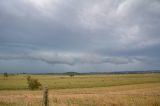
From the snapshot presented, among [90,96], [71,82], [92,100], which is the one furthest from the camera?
[71,82]

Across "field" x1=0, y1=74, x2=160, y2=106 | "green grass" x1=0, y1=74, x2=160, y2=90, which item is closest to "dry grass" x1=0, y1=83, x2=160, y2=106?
"field" x1=0, y1=74, x2=160, y2=106

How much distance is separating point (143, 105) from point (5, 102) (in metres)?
9.85

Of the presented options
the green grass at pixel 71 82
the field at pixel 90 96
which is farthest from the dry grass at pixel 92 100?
the green grass at pixel 71 82

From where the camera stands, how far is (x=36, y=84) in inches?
3167

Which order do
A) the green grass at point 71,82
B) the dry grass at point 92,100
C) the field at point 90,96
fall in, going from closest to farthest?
the dry grass at point 92,100 < the field at point 90,96 < the green grass at point 71,82

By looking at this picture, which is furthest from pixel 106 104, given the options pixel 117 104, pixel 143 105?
pixel 143 105

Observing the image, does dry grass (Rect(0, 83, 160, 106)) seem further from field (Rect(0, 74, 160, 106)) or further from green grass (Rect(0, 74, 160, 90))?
green grass (Rect(0, 74, 160, 90))

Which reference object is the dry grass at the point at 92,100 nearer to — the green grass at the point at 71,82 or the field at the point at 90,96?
the field at the point at 90,96

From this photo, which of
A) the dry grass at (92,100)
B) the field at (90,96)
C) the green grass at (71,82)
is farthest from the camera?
the green grass at (71,82)

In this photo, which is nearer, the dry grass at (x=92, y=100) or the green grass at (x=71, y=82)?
the dry grass at (x=92, y=100)

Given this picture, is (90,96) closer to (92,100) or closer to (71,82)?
(92,100)

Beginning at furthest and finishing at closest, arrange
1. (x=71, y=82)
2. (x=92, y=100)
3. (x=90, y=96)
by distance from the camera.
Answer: (x=71, y=82) → (x=90, y=96) → (x=92, y=100)

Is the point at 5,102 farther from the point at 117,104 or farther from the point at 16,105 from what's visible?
the point at 117,104

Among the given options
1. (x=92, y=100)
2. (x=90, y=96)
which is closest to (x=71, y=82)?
(x=90, y=96)
